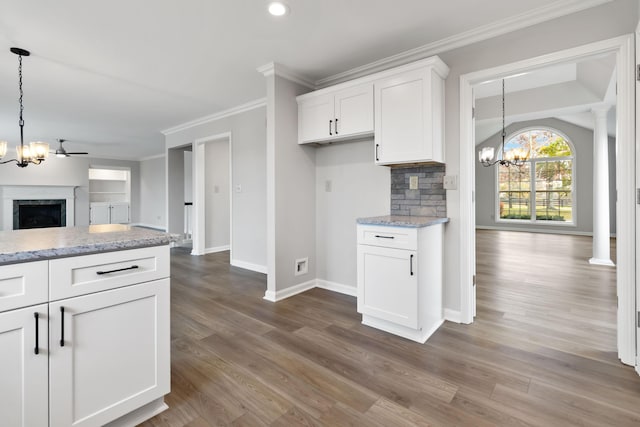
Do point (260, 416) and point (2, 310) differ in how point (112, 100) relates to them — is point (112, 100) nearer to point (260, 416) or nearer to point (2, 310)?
point (2, 310)

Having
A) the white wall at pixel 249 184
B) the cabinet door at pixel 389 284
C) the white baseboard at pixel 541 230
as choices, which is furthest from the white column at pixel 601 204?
the white wall at pixel 249 184

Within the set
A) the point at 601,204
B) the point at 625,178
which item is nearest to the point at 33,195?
the point at 625,178

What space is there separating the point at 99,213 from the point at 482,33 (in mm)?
11173

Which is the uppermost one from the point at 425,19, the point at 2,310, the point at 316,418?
the point at 425,19

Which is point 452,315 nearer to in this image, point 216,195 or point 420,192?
point 420,192

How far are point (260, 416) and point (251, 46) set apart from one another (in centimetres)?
280

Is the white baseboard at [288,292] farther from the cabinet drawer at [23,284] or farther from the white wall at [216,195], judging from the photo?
the white wall at [216,195]

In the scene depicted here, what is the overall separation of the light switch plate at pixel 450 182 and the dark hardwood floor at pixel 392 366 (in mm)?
1145

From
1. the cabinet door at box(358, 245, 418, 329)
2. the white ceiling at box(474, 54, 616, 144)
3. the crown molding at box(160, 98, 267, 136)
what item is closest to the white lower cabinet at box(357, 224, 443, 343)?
the cabinet door at box(358, 245, 418, 329)

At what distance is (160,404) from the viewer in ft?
5.25

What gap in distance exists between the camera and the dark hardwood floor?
1.58 meters

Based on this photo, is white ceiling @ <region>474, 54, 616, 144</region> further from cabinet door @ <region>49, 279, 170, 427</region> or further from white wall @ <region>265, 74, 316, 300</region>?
cabinet door @ <region>49, 279, 170, 427</region>

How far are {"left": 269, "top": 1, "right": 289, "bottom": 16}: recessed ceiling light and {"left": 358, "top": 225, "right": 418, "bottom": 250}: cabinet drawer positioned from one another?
67.1 inches

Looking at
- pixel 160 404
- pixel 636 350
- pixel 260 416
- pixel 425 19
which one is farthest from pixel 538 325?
pixel 160 404
